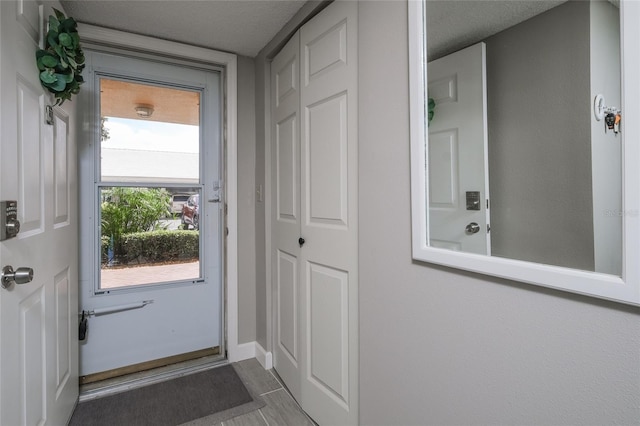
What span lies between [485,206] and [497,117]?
287 mm

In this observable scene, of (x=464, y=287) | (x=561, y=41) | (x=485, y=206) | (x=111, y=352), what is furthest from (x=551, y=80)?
(x=111, y=352)

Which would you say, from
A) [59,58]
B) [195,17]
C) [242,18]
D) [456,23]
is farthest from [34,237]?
[456,23]

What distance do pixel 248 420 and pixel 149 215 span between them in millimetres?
1408

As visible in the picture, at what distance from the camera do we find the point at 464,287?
953 millimetres

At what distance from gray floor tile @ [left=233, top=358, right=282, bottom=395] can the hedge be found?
33.2 inches

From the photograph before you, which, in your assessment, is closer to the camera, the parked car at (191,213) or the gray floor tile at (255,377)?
the gray floor tile at (255,377)

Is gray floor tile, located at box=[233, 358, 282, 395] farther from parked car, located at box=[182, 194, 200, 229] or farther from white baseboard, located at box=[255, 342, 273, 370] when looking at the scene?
parked car, located at box=[182, 194, 200, 229]

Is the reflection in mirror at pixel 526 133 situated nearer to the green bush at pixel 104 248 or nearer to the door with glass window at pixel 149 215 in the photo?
the door with glass window at pixel 149 215

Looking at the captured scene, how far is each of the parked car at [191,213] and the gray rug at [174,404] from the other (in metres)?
1.01

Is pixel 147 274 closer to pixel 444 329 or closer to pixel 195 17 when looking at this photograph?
pixel 195 17

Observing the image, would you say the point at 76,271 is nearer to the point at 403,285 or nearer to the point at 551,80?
the point at 403,285

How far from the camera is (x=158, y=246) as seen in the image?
→ 7.14 feet

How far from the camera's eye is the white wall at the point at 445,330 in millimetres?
681

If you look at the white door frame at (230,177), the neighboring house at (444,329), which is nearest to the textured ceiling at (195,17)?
the white door frame at (230,177)
